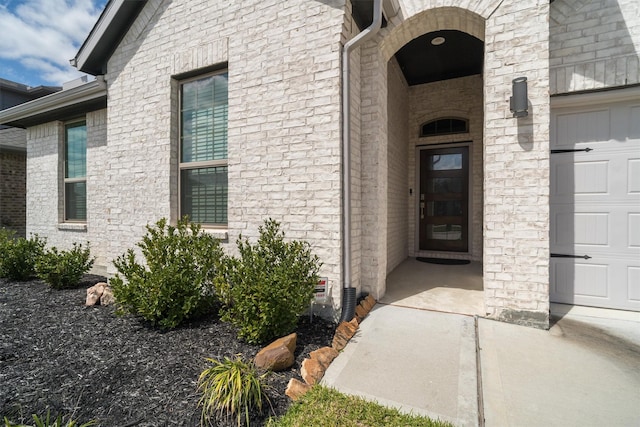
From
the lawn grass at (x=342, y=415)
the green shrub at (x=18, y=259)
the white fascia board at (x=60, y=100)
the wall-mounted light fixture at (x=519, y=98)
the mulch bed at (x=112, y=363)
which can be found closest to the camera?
the lawn grass at (x=342, y=415)

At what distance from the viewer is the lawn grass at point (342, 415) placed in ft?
5.76

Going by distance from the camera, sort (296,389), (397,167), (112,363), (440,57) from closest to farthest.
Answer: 1. (296,389)
2. (112,363)
3. (440,57)
4. (397,167)

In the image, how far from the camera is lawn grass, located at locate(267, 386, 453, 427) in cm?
176

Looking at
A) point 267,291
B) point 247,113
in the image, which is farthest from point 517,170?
point 247,113

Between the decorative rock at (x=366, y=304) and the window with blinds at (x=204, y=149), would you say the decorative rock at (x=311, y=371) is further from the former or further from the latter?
the window with blinds at (x=204, y=149)

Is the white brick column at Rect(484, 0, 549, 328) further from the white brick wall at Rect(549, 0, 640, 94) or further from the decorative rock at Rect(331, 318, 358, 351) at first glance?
the decorative rock at Rect(331, 318, 358, 351)

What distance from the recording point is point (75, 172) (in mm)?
6195

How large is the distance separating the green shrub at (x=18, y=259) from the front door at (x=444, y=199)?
26.2 feet

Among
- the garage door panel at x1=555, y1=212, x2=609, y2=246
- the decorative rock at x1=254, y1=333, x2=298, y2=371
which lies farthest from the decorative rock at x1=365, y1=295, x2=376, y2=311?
the garage door panel at x1=555, y1=212, x2=609, y2=246

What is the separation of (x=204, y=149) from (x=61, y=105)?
12.6 feet

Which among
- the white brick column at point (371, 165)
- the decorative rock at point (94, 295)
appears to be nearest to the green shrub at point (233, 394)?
the white brick column at point (371, 165)

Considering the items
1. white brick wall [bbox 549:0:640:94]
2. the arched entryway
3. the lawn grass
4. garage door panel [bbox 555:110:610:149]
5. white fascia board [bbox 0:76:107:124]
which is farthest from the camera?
white fascia board [bbox 0:76:107:124]

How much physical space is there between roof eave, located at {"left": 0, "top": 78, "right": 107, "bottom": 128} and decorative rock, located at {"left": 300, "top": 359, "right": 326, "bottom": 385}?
5669 millimetres

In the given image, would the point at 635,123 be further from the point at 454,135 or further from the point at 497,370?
the point at 497,370
